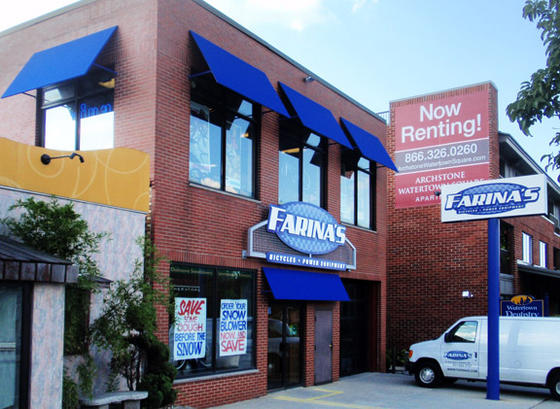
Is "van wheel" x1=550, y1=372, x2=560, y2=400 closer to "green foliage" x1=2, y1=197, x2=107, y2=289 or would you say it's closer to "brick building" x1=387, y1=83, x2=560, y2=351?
"brick building" x1=387, y1=83, x2=560, y2=351

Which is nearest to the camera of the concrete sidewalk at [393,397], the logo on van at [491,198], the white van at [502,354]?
the concrete sidewalk at [393,397]

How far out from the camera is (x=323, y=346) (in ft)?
54.1

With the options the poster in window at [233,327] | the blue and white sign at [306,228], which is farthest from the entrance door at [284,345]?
the blue and white sign at [306,228]

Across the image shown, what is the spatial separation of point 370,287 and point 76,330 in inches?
488

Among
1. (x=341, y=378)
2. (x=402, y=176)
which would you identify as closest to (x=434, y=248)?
(x=402, y=176)

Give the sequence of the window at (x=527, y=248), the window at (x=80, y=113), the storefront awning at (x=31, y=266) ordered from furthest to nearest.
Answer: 1. the window at (x=527, y=248)
2. the window at (x=80, y=113)
3. the storefront awning at (x=31, y=266)

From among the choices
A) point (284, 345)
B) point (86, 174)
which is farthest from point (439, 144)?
point (86, 174)

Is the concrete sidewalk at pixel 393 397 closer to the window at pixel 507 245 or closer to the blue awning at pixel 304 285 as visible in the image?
the blue awning at pixel 304 285

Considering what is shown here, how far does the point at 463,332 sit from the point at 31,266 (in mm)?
12269

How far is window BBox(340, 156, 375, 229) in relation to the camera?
18.3 m

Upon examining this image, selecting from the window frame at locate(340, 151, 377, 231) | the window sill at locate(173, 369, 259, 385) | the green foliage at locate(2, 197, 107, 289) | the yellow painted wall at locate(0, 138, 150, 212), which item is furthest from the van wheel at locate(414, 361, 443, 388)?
the green foliage at locate(2, 197, 107, 289)

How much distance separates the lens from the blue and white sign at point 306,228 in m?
14.4

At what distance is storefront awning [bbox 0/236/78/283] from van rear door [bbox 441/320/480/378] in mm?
11503

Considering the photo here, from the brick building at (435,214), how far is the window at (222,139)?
383 inches
